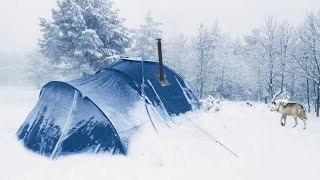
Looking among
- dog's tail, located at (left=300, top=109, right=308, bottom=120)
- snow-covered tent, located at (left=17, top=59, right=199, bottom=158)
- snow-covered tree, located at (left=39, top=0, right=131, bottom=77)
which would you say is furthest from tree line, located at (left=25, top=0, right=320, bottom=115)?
snow-covered tent, located at (left=17, top=59, right=199, bottom=158)

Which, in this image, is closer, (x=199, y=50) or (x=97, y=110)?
(x=97, y=110)

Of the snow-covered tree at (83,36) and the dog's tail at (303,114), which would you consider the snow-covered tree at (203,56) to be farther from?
the dog's tail at (303,114)

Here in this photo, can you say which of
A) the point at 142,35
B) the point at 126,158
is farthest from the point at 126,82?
the point at 142,35

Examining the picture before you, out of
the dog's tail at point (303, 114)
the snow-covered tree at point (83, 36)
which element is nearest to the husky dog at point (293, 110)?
the dog's tail at point (303, 114)

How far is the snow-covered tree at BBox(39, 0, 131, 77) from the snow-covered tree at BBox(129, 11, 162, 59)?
8.29 metres

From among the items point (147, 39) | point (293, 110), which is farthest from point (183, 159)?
point (147, 39)

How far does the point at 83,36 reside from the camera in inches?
859

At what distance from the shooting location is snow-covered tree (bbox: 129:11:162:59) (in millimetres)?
33156

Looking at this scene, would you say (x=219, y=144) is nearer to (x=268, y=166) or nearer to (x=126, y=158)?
(x=268, y=166)

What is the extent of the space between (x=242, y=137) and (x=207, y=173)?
10.7ft

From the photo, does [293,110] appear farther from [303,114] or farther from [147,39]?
[147,39]

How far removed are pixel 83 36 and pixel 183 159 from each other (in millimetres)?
16734

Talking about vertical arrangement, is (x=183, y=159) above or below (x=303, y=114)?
below

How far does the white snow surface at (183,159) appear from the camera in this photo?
262 inches
